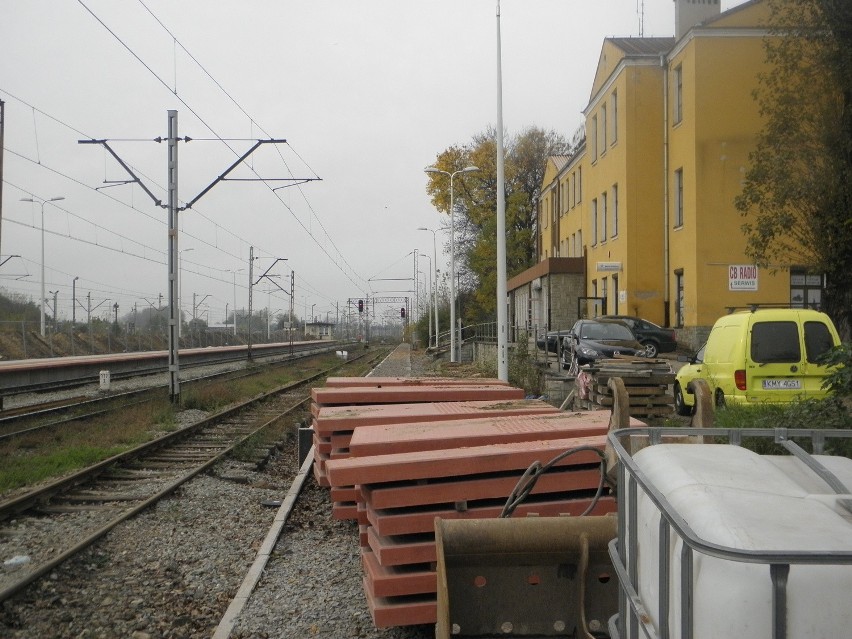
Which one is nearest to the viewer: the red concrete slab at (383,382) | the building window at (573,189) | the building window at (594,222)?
the red concrete slab at (383,382)

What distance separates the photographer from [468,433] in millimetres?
5723

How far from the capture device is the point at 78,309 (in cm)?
4566

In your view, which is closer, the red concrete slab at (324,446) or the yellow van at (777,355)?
the red concrete slab at (324,446)

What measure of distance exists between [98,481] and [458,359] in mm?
26720

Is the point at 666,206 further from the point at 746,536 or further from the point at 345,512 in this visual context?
the point at 746,536

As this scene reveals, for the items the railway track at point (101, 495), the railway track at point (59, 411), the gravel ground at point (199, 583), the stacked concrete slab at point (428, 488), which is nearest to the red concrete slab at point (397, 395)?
the gravel ground at point (199, 583)

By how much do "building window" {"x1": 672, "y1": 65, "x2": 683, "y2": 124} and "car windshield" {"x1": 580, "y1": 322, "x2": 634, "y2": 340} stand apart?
1302 cm

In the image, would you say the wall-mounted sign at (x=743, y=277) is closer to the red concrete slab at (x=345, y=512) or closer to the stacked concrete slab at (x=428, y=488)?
the red concrete slab at (x=345, y=512)

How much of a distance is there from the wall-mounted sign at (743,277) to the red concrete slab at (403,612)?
22644 millimetres

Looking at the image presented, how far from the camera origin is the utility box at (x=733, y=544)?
6.46 ft

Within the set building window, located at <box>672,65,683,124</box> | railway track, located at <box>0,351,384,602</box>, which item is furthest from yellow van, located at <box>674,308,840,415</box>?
building window, located at <box>672,65,683,124</box>

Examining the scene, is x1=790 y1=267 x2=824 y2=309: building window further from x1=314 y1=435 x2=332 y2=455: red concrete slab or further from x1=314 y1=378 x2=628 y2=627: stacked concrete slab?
x1=314 y1=378 x2=628 y2=627: stacked concrete slab

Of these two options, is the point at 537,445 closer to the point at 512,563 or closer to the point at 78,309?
the point at 512,563

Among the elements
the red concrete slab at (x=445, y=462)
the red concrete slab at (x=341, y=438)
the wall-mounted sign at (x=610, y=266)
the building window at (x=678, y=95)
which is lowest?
the red concrete slab at (x=341, y=438)
